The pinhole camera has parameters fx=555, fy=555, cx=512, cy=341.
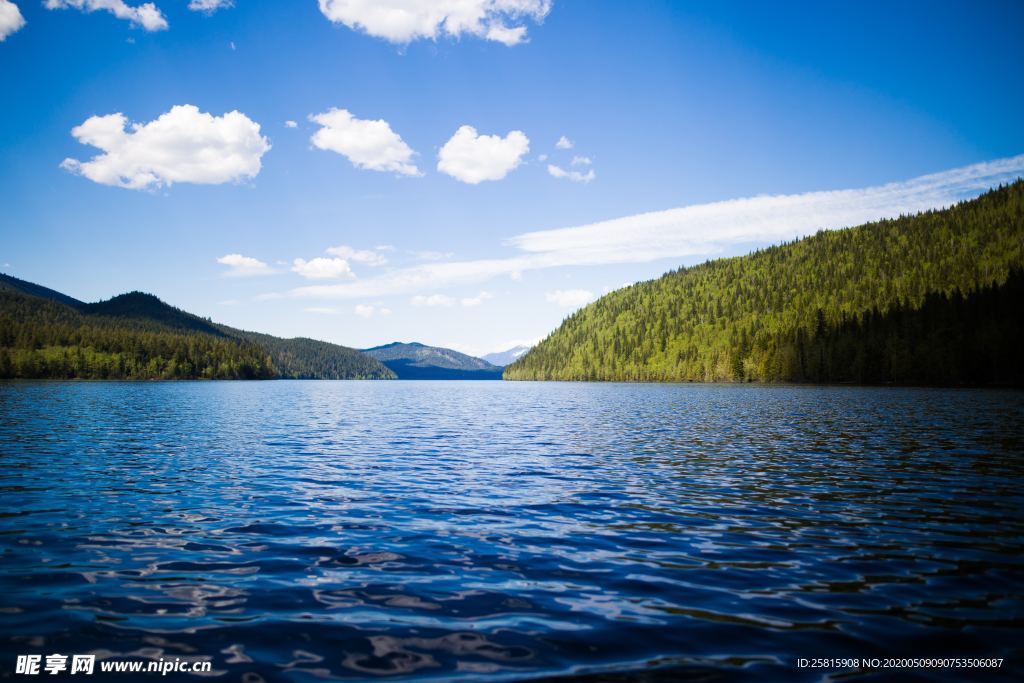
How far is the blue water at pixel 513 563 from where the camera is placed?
29.4 ft

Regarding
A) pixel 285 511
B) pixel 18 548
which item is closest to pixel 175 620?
pixel 18 548

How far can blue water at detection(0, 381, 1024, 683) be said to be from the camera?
897cm

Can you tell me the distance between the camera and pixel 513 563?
1343 cm

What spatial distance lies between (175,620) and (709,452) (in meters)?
29.7

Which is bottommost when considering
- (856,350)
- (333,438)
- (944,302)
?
(333,438)

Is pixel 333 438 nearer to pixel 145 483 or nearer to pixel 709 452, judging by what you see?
pixel 145 483

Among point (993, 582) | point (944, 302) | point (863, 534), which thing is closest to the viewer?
point (993, 582)

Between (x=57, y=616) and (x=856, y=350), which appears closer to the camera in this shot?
(x=57, y=616)

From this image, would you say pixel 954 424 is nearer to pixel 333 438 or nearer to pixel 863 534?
pixel 863 534

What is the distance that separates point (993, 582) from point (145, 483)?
2824cm

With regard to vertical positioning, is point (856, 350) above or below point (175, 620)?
above

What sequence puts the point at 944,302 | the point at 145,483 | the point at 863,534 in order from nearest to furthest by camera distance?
1. the point at 863,534
2. the point at 145,483
3. the point at 944,302

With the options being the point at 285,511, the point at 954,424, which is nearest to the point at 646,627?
the point at 285,511

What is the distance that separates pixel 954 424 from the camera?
48.0m
